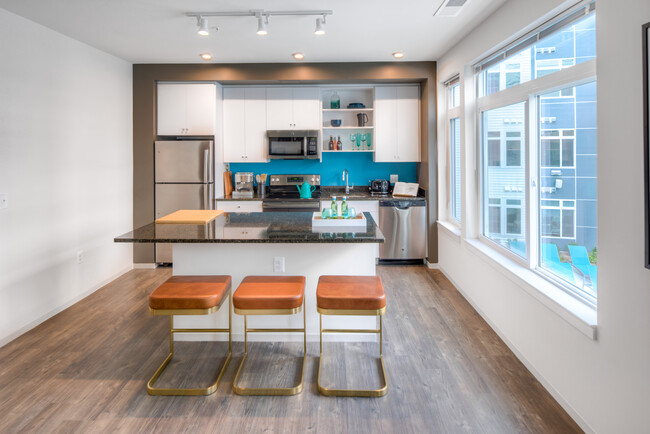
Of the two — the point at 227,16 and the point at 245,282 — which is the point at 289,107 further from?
the point at 245,282

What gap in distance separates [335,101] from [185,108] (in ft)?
6.38

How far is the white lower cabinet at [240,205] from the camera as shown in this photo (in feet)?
18.1

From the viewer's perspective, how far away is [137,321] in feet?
11.8

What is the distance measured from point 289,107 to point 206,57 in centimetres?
122

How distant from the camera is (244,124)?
5680 millimetres

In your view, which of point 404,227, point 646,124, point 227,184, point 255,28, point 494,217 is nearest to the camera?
point 646,124

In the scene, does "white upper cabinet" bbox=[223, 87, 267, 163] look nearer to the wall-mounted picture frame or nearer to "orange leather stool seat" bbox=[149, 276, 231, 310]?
"orange leather stool seat" bbox=[149, 276, 231, 310]

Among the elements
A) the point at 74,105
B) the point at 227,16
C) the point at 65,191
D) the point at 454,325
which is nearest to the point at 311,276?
the point at 454,325

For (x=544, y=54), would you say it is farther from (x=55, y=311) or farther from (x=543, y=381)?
(x=55, y=311)

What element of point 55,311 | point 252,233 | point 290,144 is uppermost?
point 290,144

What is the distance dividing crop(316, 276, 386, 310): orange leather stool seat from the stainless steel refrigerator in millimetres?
3105

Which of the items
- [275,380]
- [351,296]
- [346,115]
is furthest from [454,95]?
[275,380]

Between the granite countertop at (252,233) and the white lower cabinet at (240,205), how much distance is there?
2173 millimetres

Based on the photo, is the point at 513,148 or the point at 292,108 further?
the point at 292,108
